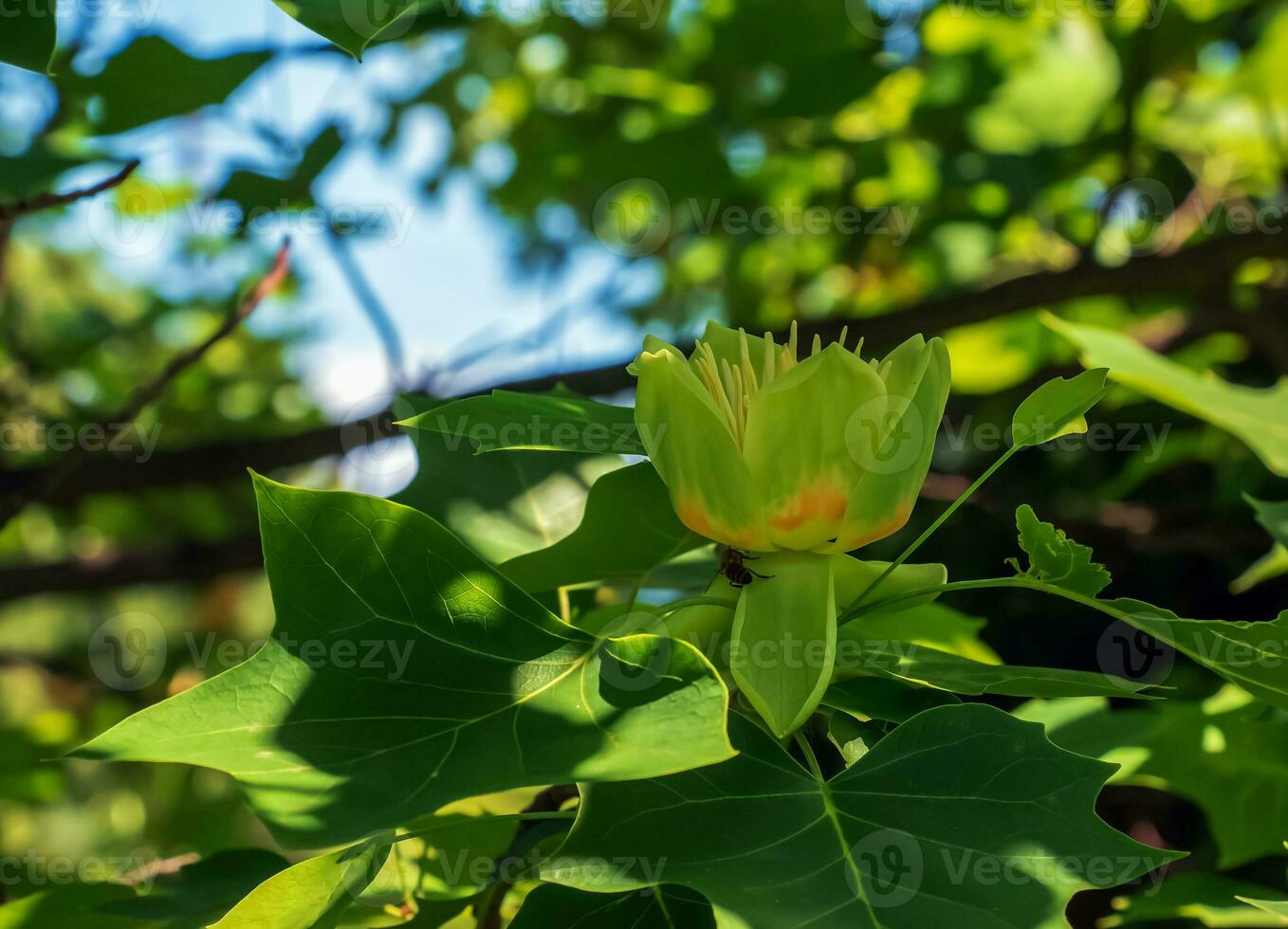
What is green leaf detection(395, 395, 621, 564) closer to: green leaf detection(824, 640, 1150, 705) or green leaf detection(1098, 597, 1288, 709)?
green leaf detection(824, 640, 1150, 705)

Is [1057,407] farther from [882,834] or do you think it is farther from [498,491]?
[498,491]

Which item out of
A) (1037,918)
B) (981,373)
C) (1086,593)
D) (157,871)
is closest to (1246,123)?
(981,373)

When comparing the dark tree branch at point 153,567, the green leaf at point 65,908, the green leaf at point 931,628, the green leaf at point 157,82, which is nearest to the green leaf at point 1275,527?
the green leaf at point 931,628

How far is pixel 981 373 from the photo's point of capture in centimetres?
204

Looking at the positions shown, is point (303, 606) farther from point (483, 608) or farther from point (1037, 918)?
point (1037, 918)

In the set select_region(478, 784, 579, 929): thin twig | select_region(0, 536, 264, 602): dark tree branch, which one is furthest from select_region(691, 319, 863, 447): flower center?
select_region(0, 536, 264, 602): dark tree branch

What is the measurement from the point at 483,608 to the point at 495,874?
0.21m

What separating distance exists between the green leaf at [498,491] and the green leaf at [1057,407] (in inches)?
13.3

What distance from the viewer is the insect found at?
67cm

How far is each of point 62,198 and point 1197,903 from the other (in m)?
1.12

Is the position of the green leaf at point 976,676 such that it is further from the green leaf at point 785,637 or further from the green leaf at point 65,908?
the green leaf at point 65,908

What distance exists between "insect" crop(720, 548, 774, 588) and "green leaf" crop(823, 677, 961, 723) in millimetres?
84

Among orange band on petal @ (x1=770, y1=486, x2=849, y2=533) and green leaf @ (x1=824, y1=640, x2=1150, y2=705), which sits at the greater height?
orange band on petal @ (x1=770, y1=486, x2=849, y2=533)

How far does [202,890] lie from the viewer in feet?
2.50
